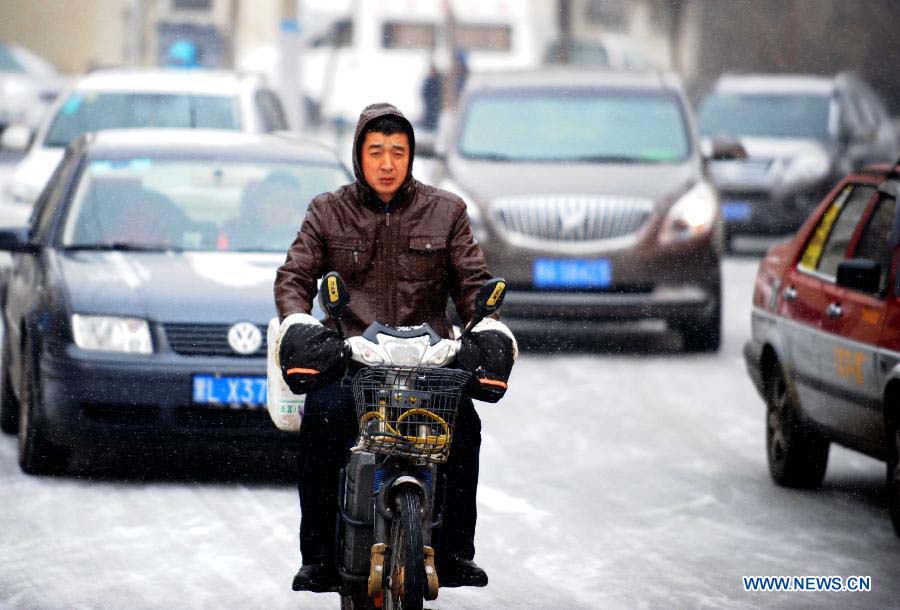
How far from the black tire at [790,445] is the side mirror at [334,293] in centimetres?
415

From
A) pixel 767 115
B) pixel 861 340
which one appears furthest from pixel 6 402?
pixel 767 115

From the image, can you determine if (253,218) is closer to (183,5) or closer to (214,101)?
(214,101)

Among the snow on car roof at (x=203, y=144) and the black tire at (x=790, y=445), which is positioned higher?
the snow on car roof at (x=203, y=144)

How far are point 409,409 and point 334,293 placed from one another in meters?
0.35

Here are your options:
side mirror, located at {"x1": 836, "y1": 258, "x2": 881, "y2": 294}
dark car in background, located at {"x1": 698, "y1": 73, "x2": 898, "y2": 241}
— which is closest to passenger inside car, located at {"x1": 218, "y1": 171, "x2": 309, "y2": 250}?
side mirror, located at {"x1": 836, "y1": 258, "x2": 881, "y2": 294}

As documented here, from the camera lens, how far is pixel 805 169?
835 inches

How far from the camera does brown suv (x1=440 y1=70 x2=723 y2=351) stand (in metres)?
13.8

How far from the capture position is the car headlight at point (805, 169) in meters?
21.2

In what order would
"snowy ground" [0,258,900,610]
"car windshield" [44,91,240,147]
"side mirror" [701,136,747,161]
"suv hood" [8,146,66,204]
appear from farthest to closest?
1. "car windshield" [44,91,240,147]
2. "suv hood" [8,146,66,204]
3. "side mirror" [701,136,747,161]
4. "snowy ground" [0,258,900,610]

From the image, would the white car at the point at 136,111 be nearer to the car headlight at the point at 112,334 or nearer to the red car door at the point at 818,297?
the car headlight at the point at 112,334

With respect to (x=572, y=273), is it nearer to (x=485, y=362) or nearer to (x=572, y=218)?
(x=572, y=218)

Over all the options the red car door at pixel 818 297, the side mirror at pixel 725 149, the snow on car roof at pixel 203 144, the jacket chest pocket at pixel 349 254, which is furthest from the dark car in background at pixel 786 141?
the jacket chest pocket at pixel 349 254
